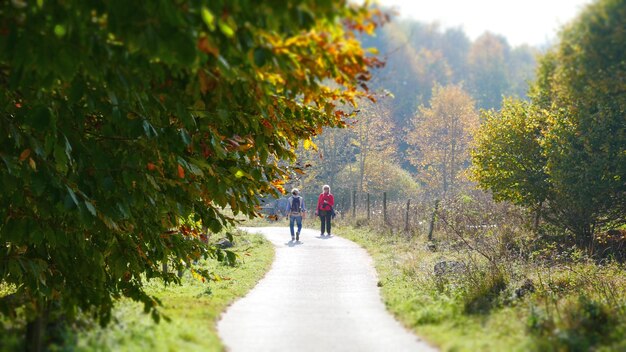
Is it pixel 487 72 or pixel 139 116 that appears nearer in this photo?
pixel 139 116

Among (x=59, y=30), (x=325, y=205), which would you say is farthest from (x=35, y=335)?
(x=325, y=205)

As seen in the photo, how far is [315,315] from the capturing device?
30.3 ft

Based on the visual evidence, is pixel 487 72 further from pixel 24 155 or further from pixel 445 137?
pixel 24 155

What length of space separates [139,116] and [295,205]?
1763 cm

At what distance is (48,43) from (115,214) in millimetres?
2174

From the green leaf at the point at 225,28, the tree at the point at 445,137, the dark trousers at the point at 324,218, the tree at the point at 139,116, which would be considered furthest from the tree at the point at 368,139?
the green leaf at the point at 225,28

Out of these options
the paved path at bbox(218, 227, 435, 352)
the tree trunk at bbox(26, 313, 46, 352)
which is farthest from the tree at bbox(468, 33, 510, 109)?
the tree trunk at bbox(26, 313, 46, 352)

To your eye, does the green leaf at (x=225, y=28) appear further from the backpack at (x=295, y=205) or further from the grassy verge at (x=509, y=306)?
the backpack at (x=295, y=205)

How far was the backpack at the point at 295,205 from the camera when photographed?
2363 centimetres

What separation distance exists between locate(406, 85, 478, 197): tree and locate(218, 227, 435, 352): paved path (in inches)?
1659

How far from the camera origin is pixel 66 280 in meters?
7.82

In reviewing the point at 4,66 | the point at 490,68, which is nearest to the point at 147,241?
the point at 4,66

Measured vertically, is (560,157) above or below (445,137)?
below

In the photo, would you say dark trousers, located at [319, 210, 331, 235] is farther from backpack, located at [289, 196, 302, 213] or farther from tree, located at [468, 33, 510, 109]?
tree, located at [468, 33, 510, 109]
